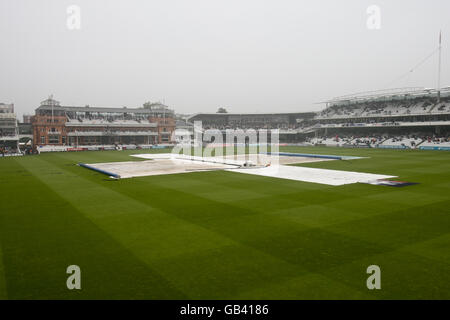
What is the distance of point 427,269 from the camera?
29.2 ft

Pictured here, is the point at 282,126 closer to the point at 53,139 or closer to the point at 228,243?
the point at 53,139

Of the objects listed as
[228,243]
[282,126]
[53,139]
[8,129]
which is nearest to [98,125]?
[53,139]

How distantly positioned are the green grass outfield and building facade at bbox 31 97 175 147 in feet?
194

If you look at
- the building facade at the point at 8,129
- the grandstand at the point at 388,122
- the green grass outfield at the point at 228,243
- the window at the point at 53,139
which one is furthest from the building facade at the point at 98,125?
the green grass outfield at the point at 228,243

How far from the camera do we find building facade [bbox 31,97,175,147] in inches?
2906

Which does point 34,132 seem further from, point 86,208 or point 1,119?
point 86,208

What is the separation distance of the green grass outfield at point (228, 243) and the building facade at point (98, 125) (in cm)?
5917

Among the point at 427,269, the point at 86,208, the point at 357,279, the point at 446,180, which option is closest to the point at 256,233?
the point at 357,279

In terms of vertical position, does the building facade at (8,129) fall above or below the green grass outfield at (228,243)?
above

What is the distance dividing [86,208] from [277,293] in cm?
1190

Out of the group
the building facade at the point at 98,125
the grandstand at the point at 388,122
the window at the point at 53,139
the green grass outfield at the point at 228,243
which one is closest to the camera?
the green grass outfield at the point at 228,243

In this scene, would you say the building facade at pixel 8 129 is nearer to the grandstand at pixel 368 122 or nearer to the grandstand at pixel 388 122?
the grandstand at pixel 368 122

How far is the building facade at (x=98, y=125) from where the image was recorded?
73812 mm

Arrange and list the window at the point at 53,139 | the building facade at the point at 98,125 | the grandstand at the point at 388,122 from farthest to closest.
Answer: the window at the point at 53,139 → the building facade at the point at 98,125 → the grandstand at the point at 388,122
